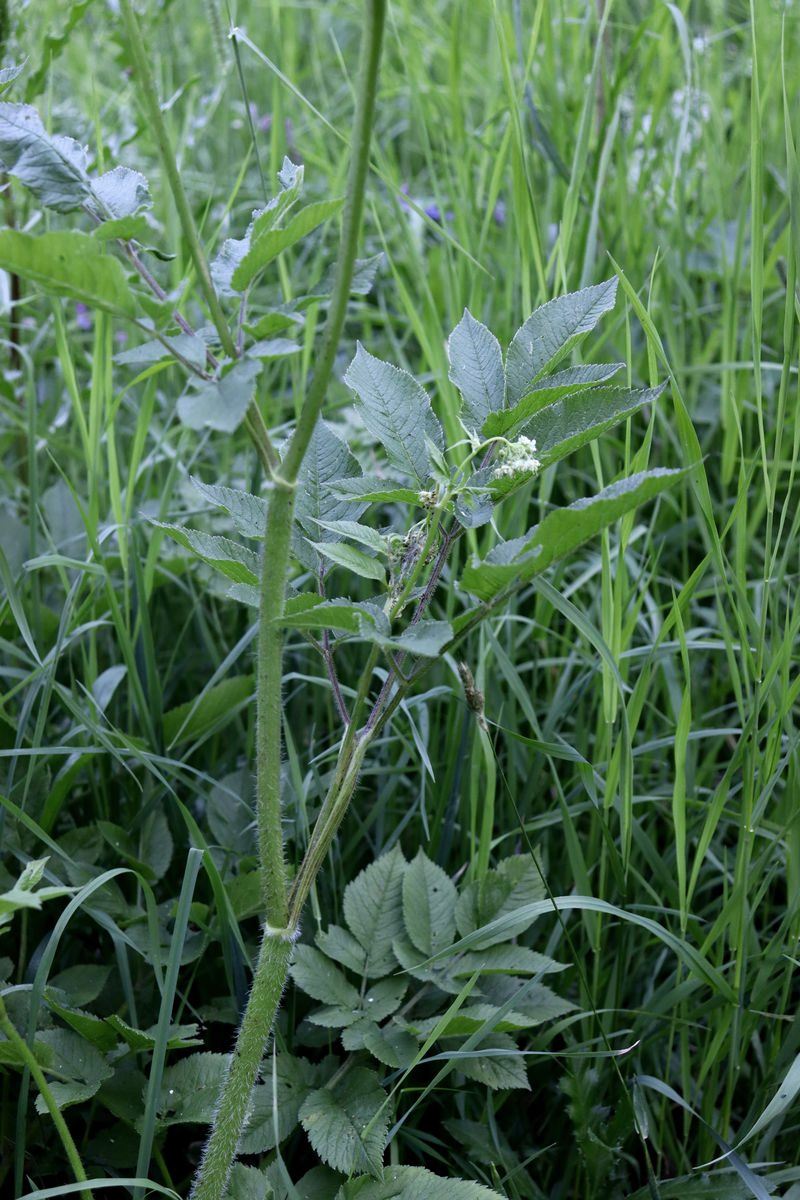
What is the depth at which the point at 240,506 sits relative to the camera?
3.13ft

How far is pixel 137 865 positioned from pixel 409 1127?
0.42 m

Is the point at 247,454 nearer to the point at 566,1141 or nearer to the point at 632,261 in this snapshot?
the point at 632,261

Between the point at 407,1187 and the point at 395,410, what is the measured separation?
2.29ft

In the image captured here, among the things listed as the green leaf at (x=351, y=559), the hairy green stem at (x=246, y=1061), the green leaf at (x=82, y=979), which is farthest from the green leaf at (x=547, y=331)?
the green leaf at (x=82, y=979)

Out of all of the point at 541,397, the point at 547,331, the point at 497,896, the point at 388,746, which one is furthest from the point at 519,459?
the point at 388,746

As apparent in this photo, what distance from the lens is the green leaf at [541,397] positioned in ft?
2.83

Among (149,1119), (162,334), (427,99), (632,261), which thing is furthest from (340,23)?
(149,1119)

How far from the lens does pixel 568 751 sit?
113cm

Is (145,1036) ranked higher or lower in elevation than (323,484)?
lower

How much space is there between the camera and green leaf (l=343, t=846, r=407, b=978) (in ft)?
3.80

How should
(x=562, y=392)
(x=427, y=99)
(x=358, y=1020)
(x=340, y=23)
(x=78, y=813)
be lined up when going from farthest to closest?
(x=340, y=23) < (x=427, y=99) < (x=78, y=813) < (x=358, y=1020) < (x=562, y=392)

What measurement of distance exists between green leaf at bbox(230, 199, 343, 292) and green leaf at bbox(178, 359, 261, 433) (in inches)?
3.1

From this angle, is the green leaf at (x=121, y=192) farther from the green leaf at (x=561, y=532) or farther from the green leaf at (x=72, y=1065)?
the green leaf at (x=72, y=1065)

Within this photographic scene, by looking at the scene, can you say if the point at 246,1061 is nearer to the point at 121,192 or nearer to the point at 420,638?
the point at 420,638
